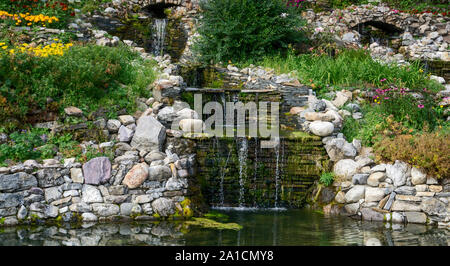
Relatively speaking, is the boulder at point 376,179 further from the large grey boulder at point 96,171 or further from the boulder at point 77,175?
the boulder at point 77,175

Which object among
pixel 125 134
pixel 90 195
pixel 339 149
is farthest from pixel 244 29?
pixel 90 195

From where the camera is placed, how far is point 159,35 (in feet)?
41.3

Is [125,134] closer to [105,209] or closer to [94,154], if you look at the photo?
[94,154]

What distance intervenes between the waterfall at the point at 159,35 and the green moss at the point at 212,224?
7055 millimetres

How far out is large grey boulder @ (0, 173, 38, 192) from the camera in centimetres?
607

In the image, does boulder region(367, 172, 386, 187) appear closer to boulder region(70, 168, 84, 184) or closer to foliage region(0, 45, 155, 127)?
foliage region(0, 45, 155, 127)

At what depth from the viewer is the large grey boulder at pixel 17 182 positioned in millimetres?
6066

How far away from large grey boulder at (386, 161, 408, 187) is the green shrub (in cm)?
508

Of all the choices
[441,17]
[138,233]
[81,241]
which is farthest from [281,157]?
[441,17]

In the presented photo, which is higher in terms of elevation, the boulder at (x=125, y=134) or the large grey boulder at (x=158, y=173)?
the boulder at (x=125, y=134)

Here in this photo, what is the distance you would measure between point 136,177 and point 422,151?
177 inches

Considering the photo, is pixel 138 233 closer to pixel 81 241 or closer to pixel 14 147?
pixel 81 241

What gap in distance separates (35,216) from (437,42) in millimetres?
12244

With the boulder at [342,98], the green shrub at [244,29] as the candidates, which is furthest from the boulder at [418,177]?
the green shrub at [244,29]
